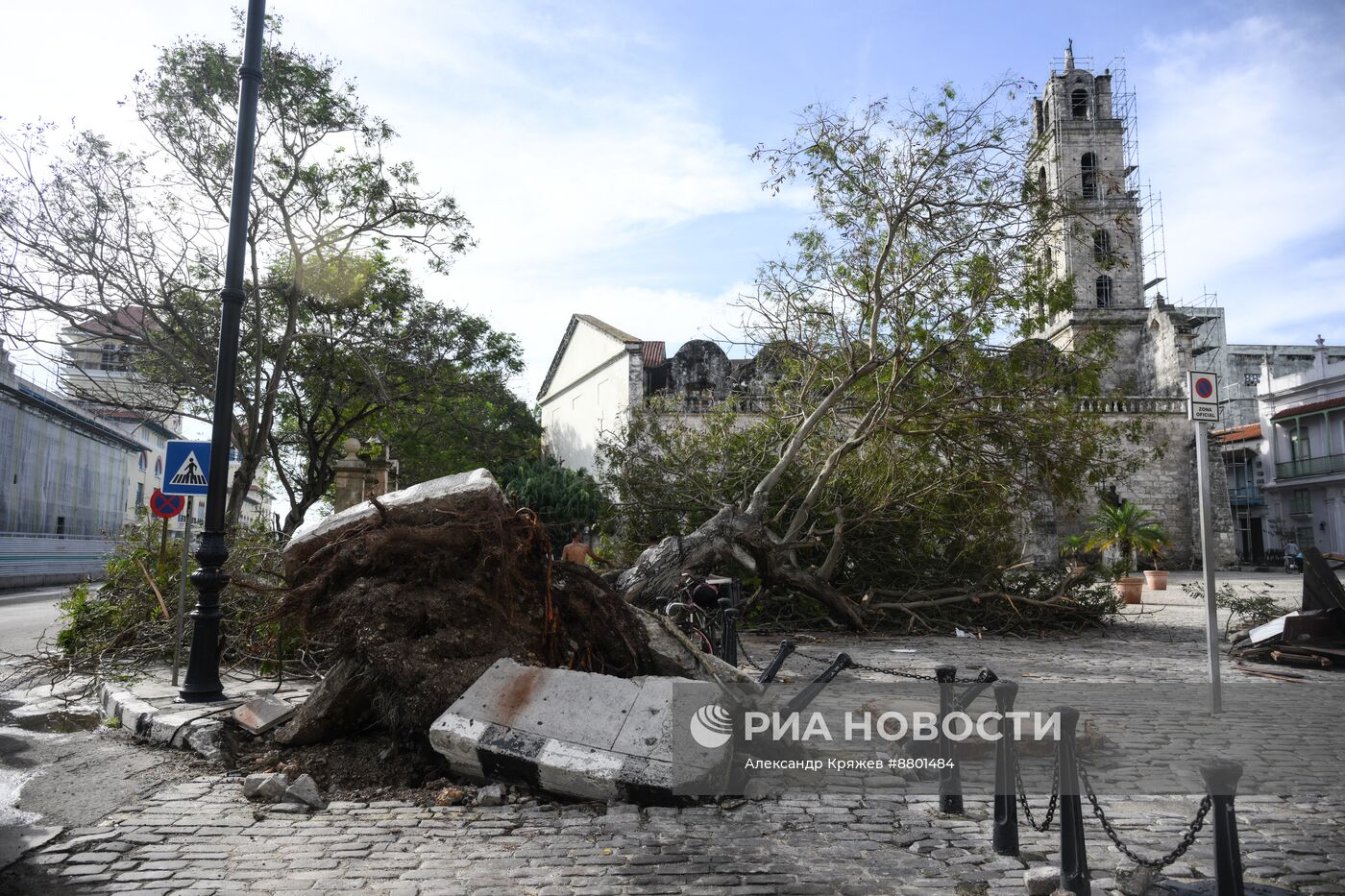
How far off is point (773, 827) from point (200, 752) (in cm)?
382

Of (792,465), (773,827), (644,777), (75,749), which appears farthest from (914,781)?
(792,465)

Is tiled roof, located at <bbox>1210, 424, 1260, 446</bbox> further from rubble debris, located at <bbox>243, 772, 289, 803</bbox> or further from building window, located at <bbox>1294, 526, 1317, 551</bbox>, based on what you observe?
rubble debris, located at <bbox>243, 772, 289, 803</bbox>

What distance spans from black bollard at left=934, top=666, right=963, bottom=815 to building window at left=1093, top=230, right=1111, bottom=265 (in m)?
8.92

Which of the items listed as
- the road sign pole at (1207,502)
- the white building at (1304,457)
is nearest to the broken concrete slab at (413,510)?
the road sign pole at (1207,502)

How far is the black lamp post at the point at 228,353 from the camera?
7.20 metres

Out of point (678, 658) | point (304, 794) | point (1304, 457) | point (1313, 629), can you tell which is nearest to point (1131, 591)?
point (1313, 629)

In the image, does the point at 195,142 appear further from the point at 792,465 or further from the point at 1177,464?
the point at 1177,464

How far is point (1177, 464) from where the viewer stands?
34875 millimetres

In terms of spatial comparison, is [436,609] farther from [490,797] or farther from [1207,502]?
[1207,502]

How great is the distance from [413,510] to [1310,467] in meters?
46.1

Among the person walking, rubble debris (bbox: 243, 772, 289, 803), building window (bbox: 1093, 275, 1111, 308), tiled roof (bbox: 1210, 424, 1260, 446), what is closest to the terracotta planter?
rubble debris (bbox: 243, 772, 289, 803)

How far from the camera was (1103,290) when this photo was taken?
43.7 m

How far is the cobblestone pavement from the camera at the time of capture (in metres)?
3.56

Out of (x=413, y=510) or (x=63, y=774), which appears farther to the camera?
(x=413, y=510)
